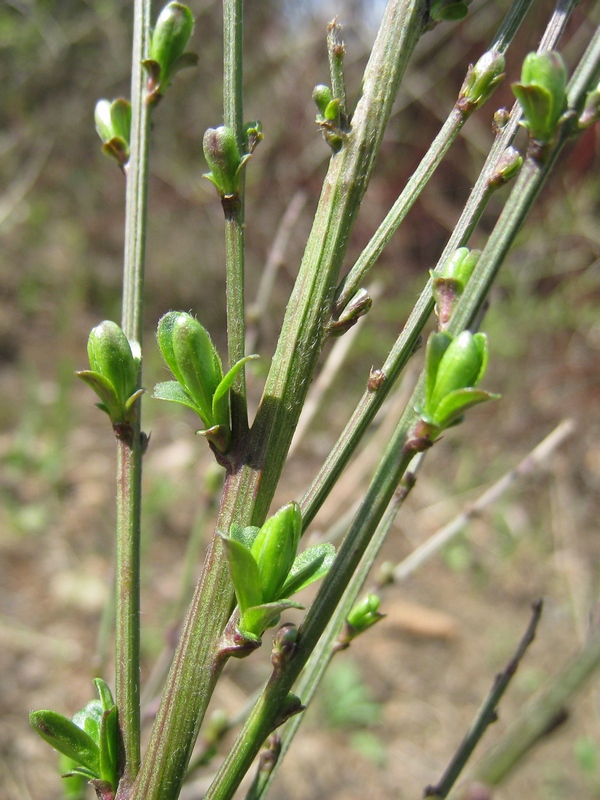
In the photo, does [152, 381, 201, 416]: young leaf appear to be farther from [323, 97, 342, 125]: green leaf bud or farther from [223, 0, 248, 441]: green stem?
[323, 97, 342, 125]: green leaf bud

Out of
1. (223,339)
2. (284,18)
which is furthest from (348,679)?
(284,18)

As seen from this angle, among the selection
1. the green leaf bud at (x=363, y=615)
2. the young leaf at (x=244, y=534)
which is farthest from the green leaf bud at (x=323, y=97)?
the green leaf bud at (x=363, y=615)

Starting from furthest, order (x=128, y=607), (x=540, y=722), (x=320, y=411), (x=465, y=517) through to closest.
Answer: (x=320, y=411) → (x=465, y=517) → (x=540, y=722) → (x=128, y=607)

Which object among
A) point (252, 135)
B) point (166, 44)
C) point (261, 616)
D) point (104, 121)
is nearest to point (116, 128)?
point (104, 121)

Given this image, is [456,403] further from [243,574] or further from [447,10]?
[447,10]

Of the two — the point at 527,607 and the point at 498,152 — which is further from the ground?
the point at 527,607

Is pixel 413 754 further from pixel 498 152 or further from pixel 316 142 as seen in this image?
pixel 316 142

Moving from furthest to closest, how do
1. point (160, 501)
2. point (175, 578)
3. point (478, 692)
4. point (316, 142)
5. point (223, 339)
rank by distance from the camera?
1. point (316, 142)
2. point (223, 339)
3. point (160, 501)
4. point (175, 578)
5. point (478, 692)
